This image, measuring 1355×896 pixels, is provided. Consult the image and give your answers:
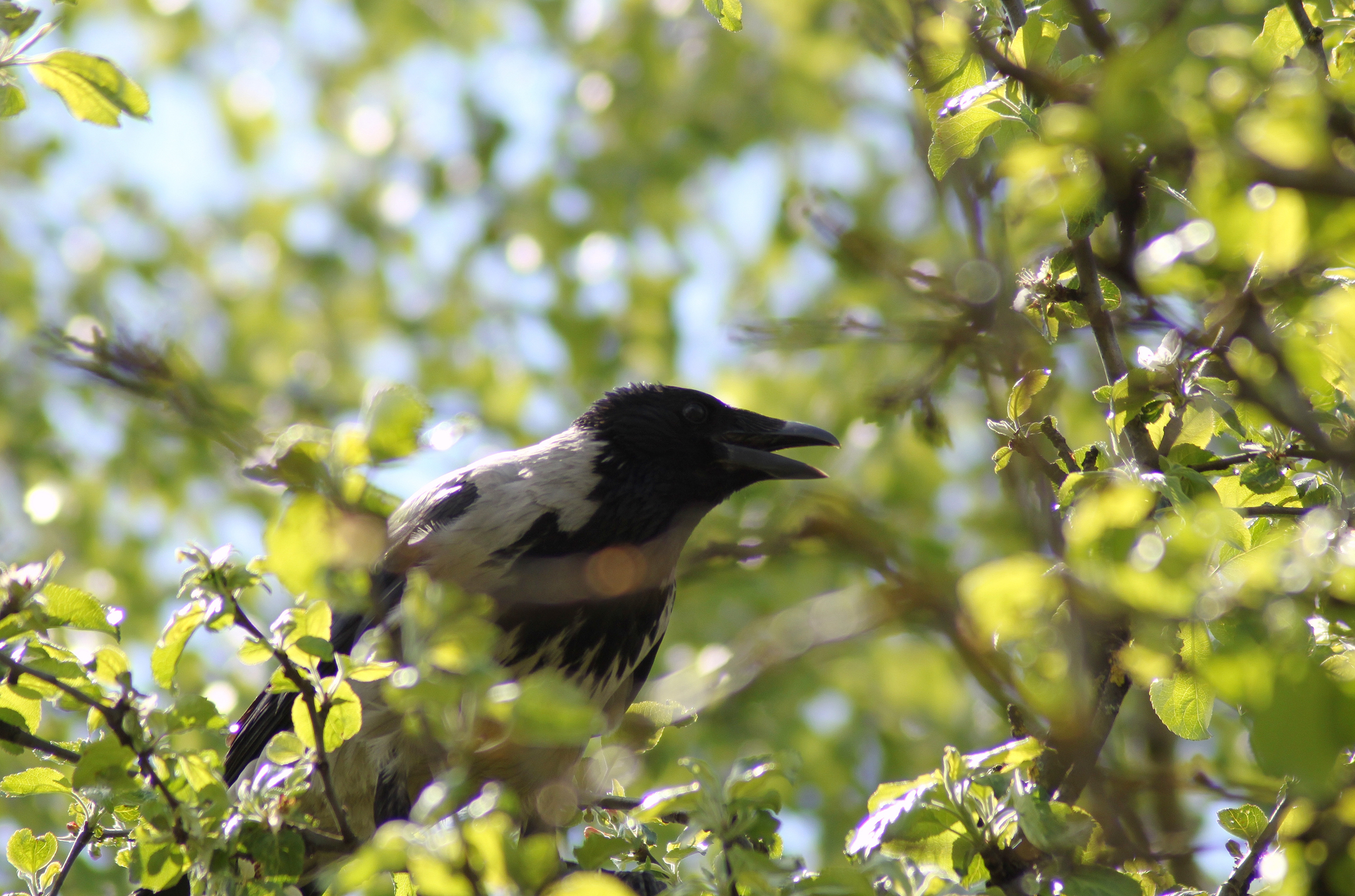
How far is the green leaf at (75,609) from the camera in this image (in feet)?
6.05

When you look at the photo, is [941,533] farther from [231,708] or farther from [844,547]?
[844,547]

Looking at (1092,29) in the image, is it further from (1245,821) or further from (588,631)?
(588,631)

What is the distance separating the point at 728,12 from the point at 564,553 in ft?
6.64

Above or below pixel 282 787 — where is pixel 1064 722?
above

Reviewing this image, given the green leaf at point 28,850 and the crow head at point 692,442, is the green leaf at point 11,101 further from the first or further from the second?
the crow head at point 692,442

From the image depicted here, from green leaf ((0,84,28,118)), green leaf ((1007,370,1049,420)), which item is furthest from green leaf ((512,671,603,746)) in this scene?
green leaf ((0,84,28,118))

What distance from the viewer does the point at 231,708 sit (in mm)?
4406

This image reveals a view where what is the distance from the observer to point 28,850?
7.08ft

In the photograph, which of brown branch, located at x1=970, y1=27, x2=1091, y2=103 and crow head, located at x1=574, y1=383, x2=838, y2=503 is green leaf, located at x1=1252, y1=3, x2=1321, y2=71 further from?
crow head, located at x1=574, y1=383, x2=838, y2=503

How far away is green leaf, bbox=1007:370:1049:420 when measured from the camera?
1.99m

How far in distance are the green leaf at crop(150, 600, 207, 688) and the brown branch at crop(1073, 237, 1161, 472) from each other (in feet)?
5.08

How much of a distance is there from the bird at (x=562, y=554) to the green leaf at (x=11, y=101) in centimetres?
145

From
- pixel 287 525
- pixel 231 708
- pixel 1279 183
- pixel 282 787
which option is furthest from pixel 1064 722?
pixel 231 708

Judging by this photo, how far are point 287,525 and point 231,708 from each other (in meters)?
3.40
